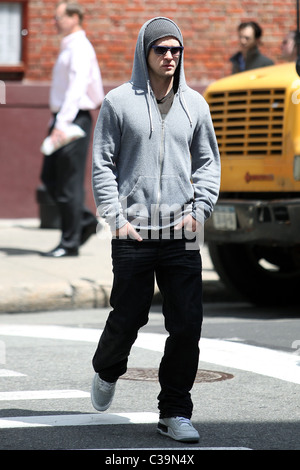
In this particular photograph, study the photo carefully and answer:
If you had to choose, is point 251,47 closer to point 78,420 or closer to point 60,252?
point 60,252

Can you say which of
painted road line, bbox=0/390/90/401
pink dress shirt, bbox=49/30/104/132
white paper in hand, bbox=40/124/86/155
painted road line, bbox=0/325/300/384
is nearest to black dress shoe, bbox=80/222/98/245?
white paper in hand, bbox=40/124/86/155

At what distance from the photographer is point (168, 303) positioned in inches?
211

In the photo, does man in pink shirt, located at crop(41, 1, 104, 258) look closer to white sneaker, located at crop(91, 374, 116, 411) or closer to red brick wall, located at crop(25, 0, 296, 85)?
red brick wall, located at crop(25, 0, 296, 85)

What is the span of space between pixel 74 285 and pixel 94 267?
3.51ft

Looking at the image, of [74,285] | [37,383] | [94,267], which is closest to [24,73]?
[94,267]

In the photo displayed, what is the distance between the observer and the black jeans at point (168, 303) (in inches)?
209

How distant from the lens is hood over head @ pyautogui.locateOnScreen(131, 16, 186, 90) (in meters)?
5.30

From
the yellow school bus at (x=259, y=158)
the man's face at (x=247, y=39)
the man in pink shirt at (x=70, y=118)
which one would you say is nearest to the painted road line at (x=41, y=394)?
the yellow school bus at (x=259, y=158)

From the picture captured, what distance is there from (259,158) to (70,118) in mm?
2767

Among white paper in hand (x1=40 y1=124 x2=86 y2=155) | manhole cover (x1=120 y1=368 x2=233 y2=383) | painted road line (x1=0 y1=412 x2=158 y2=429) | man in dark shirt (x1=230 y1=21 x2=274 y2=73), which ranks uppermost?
man in dark shirt (x1=230 y1=21 x2=274 y2=73)

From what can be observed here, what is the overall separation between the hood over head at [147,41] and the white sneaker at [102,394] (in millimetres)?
1367

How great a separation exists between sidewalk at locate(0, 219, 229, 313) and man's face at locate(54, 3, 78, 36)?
2229 millimetres

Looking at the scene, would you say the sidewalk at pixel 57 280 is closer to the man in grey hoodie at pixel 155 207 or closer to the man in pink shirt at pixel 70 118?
the man in pink shirt at pixel 70 118

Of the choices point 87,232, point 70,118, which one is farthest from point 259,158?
point 87,232
